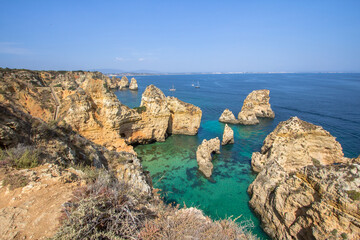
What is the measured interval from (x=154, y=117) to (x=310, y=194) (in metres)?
17.4

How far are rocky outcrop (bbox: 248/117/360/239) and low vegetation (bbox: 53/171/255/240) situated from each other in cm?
543

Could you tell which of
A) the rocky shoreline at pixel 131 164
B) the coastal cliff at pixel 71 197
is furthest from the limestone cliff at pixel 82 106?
the coastal cliff at pixel 71 197

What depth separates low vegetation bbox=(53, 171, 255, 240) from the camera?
2941 millimetres

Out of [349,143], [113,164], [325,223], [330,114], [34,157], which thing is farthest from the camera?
[330,114]

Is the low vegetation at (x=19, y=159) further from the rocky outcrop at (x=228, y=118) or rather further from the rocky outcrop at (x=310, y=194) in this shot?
the rocky outcrop at (x=228, y=118)

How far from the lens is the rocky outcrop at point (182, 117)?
80.3ft

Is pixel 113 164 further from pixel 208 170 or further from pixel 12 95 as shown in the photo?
pixel 12 95

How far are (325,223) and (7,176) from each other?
1114 centimetres

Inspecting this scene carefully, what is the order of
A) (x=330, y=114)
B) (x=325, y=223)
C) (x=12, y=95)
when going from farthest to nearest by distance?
(x=330, y=114), (x=12, y=95), (x=325, y=223)

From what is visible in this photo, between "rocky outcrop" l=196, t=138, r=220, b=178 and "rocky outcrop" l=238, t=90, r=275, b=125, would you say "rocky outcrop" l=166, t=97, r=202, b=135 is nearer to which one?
"rocky outcrop" l=196, t=138, r=220, b=178

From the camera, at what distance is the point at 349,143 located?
23.0 m

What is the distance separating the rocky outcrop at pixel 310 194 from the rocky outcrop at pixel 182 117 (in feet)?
42.3

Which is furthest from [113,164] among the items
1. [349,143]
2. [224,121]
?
[349,143]

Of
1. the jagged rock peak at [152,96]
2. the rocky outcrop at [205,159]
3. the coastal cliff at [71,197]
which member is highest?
the jagged rock peak at [152,96]
